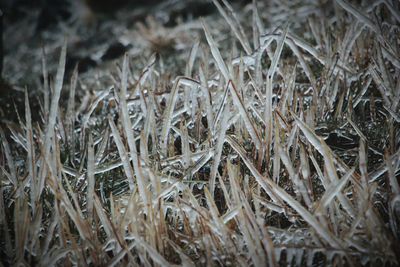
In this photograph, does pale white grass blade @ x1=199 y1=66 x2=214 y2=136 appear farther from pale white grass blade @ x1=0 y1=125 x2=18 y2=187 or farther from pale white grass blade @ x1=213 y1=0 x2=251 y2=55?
pale white grass blade @ x1=0 y1=125 x2=18 y2=187

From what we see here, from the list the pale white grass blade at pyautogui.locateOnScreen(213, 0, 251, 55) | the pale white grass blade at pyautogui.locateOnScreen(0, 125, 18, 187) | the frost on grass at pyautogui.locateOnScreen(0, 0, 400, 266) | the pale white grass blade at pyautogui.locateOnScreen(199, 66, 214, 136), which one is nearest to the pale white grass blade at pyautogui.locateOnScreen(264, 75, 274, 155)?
the frost on grass at pyautogui.locateOnScreen(0, 0, 400, 266)

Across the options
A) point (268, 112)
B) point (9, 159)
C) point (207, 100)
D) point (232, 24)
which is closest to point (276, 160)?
point (268, 112)

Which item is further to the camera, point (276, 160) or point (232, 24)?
point (232, 24)

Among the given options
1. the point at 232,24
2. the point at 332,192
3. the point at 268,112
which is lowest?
the point at 332,192

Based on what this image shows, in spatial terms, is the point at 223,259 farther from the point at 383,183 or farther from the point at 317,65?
the point at 317,65

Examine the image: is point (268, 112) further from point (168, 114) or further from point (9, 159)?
point (9, 159)

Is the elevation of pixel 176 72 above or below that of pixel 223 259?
above

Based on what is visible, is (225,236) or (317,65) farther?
(317,65)

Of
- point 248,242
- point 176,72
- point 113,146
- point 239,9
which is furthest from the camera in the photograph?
point 239,9

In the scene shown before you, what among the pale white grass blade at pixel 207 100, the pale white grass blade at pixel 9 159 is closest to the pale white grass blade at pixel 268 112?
the pale white grass blade at pixel 207 100

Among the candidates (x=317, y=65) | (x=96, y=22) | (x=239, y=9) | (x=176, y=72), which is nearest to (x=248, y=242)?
(x=317, y=65)

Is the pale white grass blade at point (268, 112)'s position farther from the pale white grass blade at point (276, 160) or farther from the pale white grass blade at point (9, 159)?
the pale white grass blade at point (9, 159)
